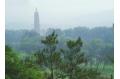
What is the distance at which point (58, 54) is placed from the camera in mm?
2367

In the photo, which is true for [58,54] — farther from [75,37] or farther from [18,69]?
[18,69]

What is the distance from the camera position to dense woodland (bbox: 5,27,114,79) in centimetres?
235

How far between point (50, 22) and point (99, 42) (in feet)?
1.11

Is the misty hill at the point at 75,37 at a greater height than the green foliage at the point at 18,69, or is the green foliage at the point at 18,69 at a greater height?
the misty hill at the point at 75,37

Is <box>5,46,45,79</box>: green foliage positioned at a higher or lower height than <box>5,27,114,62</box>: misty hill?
lower

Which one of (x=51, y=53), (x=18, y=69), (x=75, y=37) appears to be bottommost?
(x=18, y=69)

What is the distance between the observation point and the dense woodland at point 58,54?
2348 millimetres

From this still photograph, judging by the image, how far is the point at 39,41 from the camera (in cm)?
237

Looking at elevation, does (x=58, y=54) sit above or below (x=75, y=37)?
below

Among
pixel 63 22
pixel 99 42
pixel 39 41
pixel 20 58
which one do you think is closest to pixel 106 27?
pixel 99 42

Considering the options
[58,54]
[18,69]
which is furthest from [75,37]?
[18,69]

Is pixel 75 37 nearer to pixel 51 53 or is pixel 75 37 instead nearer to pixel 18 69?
pixel 51 53
